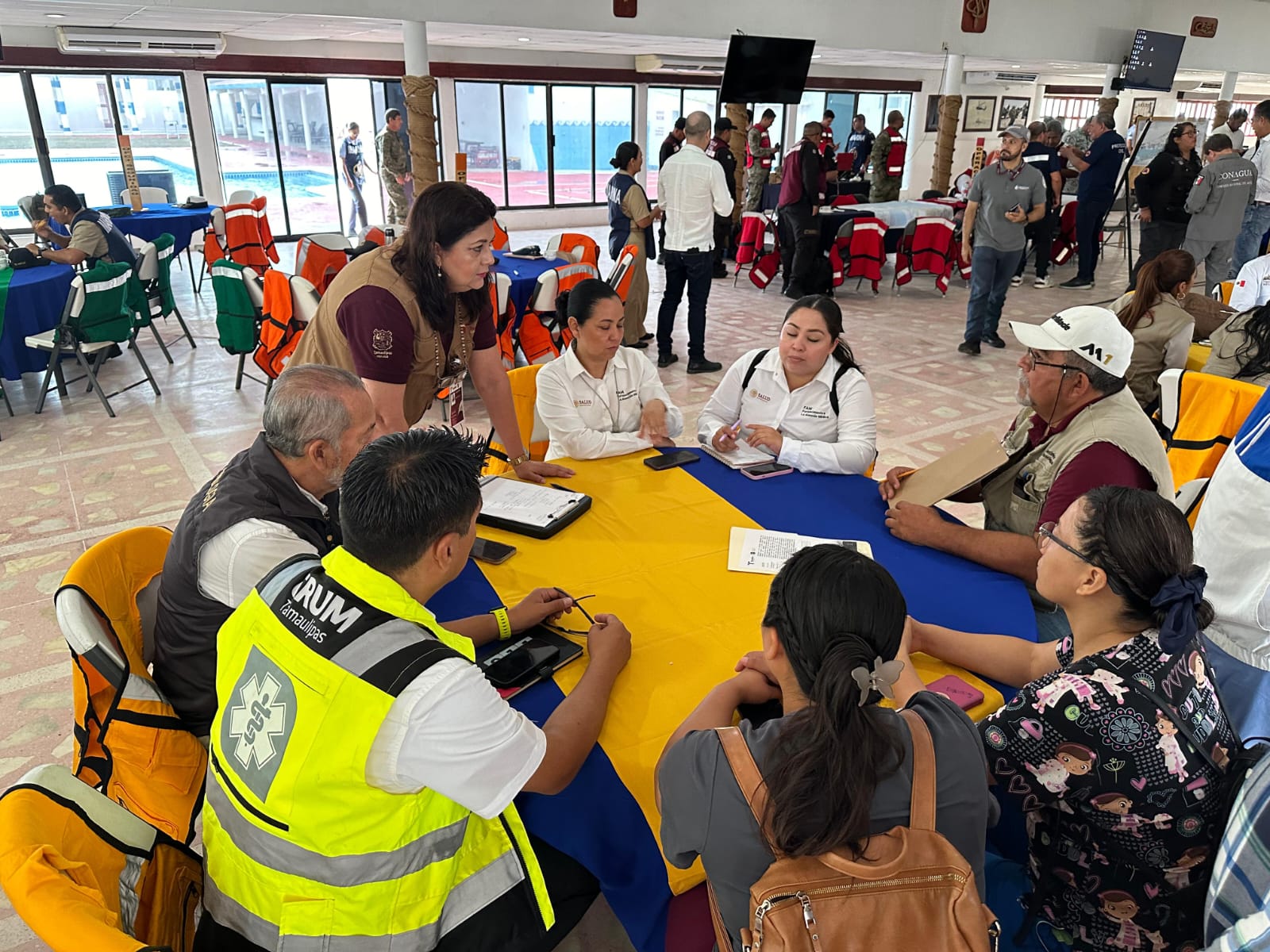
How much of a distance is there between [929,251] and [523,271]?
5.61 m

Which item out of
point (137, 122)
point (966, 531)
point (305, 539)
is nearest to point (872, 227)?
point (966, 531)

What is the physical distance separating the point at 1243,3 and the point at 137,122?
1745 cm

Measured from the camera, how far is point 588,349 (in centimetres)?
287

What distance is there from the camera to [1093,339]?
2125mm

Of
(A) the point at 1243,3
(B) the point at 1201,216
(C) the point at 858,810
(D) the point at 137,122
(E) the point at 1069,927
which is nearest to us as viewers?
(C) the point at 858,810

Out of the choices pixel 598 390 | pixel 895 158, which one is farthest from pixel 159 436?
pixel 895 158

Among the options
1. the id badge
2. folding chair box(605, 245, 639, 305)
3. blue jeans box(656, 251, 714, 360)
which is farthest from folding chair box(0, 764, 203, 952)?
blue jeans box(656, 251, 714, 360)

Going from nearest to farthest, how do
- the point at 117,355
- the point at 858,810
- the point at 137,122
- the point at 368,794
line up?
the point at 858,810
the point at 368,794
the point at 117,355
the point at 137,122

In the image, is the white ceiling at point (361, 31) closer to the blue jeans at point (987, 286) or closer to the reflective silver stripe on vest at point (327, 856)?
the blue jeans at point (987, 286)

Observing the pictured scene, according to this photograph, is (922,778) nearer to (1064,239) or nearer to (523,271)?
(523,271)

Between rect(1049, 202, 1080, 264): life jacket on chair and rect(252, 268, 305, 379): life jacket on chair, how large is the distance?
943cm

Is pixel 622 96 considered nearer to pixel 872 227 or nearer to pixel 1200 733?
pixel 872 227

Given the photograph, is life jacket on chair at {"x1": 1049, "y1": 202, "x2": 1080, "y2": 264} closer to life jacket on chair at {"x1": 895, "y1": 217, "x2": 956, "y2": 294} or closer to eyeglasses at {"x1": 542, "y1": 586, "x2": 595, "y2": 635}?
life jacket on chair at {"x1": 895, "y1": 217, "x2": 956, "y2": 294}

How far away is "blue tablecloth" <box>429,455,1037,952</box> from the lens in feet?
4.41
